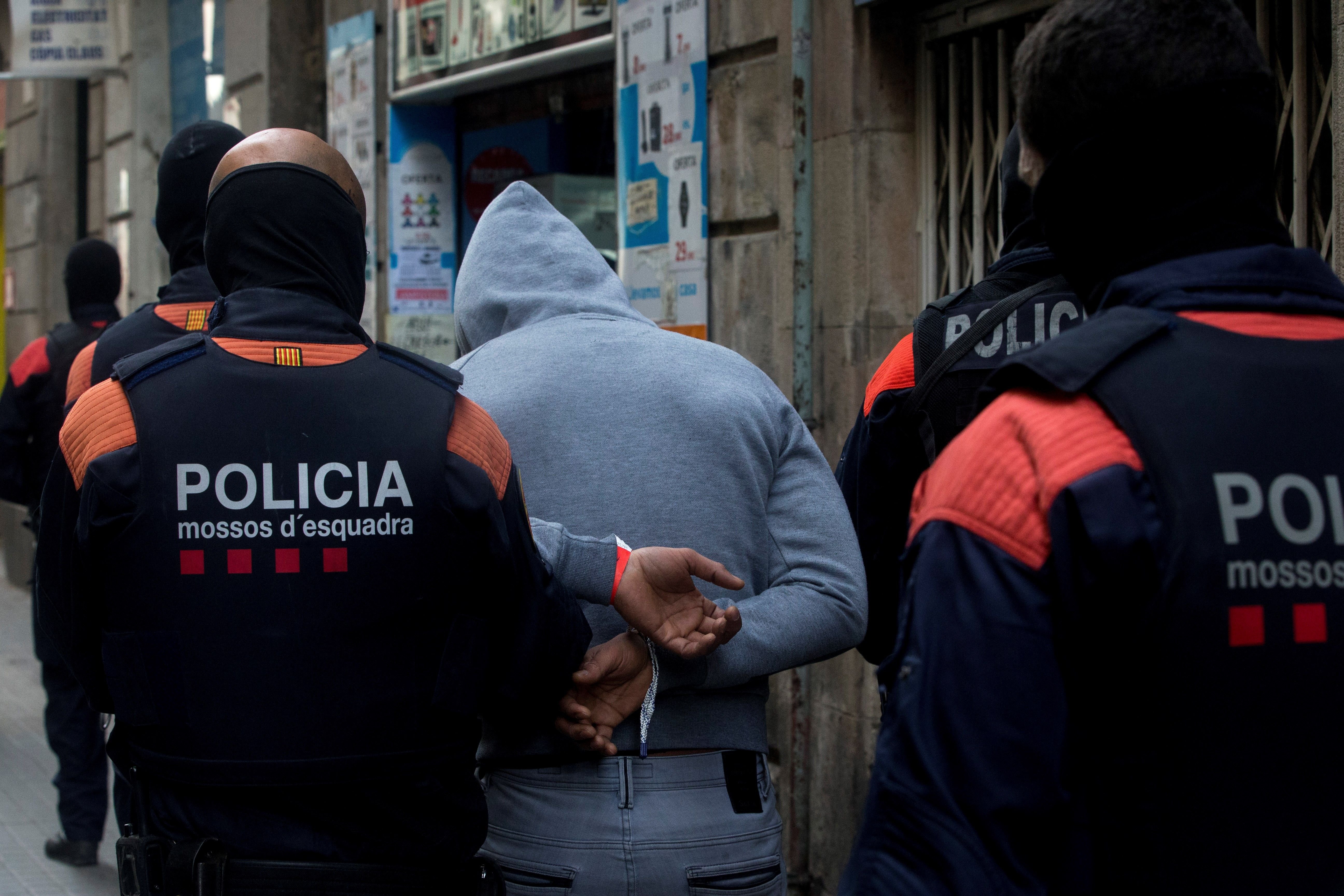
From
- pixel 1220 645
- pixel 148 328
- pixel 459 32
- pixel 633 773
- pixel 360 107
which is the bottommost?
pixel 633 773

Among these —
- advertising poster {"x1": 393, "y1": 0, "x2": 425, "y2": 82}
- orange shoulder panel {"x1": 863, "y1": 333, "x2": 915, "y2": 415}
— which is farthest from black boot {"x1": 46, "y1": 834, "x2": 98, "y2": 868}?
advertising poster {"x1": 393, "y1": 0, "x2": 425, "y2": 82}

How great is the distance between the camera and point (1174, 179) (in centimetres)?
132

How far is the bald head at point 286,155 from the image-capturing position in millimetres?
2258

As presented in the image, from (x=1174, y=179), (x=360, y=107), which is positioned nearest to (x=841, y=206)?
(x=1174, y=179)

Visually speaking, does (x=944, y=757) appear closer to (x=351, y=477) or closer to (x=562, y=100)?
(x=351, y=477)

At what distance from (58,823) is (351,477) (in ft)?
13.9

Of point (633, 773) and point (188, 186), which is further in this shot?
point (188, 186)

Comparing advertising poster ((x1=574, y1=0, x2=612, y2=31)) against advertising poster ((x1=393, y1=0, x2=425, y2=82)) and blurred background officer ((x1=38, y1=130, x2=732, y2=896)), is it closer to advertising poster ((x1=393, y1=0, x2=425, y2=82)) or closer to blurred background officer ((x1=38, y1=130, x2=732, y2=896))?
advertising poster ((x1=393, y1=0, x2=425, y2=82))

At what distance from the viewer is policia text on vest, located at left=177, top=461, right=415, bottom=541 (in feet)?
6.66

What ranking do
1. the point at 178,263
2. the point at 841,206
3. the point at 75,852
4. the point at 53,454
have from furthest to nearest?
1. the point at 75,852
2. the point at 53,454
3. the point at 841,206
4. the point at 178,263

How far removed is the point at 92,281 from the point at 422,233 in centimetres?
206

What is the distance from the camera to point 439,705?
6.87ft

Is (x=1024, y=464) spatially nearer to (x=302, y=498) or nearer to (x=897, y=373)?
(x=302, y=498)

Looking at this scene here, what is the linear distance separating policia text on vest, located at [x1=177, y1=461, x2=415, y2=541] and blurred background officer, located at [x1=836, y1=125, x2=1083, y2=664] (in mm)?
919
